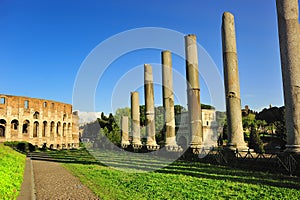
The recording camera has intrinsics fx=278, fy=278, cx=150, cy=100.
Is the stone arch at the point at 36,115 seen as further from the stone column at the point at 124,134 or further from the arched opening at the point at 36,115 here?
the stone column at the point at 124,134

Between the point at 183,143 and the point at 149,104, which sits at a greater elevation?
the point at 149,104

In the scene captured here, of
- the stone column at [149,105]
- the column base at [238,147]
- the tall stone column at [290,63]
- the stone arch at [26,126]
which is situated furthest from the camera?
the stone arch at [26,126]

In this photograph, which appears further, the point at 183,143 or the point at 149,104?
the point at 183,143

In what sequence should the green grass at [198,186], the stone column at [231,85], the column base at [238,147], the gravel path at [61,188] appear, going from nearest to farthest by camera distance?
1. the green grass at [198,186]
2. the gravel path at [61,188]
3. the column base at [238,147]
4. the stone column at [231,85]

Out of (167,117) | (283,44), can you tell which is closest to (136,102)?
(167,117)

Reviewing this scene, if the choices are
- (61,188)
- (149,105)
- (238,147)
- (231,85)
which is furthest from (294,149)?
(149,105)

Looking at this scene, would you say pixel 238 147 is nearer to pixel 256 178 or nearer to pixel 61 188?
pixel 256 178

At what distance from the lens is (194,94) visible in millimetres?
15273

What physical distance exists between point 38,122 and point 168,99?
27.2 metres

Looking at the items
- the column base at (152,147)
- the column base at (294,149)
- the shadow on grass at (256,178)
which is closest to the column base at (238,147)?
the shadow on grass at (256,178)

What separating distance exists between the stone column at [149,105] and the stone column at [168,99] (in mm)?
2025

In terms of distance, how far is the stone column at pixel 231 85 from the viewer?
1246 centimetres

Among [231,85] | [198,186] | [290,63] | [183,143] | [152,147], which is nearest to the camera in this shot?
[198,186]

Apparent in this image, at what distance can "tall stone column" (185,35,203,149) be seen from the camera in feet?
49.7
